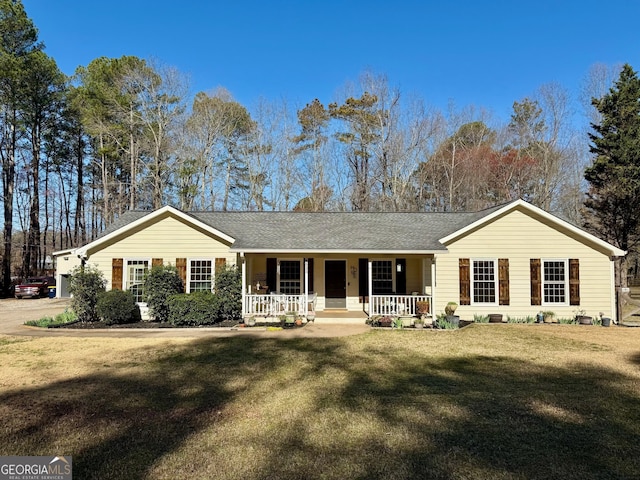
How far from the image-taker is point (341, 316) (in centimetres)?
1424

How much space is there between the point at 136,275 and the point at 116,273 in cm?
69

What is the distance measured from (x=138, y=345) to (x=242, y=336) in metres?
2.83

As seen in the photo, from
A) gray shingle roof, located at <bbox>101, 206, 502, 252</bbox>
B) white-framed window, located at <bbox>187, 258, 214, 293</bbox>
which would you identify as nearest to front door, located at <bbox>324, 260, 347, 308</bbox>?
gray shingle roof, located at <bbox>101, 206, 502, 252</bbox>

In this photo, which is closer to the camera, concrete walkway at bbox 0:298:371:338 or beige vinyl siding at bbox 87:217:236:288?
concrete walkway at bbox 0:298:371:338

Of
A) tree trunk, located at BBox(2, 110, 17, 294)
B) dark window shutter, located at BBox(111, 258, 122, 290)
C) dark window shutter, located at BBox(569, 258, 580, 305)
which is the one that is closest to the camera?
dark window shutter, located at BBox(569, 258, 580, 305)

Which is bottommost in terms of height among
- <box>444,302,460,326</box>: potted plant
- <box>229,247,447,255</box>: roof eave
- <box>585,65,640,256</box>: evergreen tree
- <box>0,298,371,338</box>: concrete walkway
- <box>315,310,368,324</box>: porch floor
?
<box>0,298,371,338</box>: concrete walkway

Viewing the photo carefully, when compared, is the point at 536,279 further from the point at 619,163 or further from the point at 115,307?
the point at 619,163

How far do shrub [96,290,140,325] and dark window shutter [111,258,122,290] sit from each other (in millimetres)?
726

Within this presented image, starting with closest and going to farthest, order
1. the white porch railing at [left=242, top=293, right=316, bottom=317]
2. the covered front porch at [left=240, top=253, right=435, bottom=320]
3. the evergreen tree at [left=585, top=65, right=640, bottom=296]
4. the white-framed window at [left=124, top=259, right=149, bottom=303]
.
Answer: the white porch railing at [left=242, top=293, right=316, bottom=317] → the white-framed window at [left=124, top=259, right=149, bottom=303] → the covered front porch at [left=240, top=253, right=435, bottom=320] → the evergreen tree at [left=585, top=65, right=640, bottom=296]

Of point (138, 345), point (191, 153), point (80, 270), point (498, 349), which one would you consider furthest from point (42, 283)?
point (498, 349)

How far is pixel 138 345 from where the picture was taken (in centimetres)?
1013

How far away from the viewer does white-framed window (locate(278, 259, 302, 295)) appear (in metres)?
15.5

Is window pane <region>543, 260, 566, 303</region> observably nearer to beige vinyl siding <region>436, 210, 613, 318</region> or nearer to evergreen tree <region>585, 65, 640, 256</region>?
beige vinyl siding <region>436, 210, 613, 318</region>

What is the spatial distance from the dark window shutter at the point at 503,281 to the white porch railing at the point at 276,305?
22.7 ft
